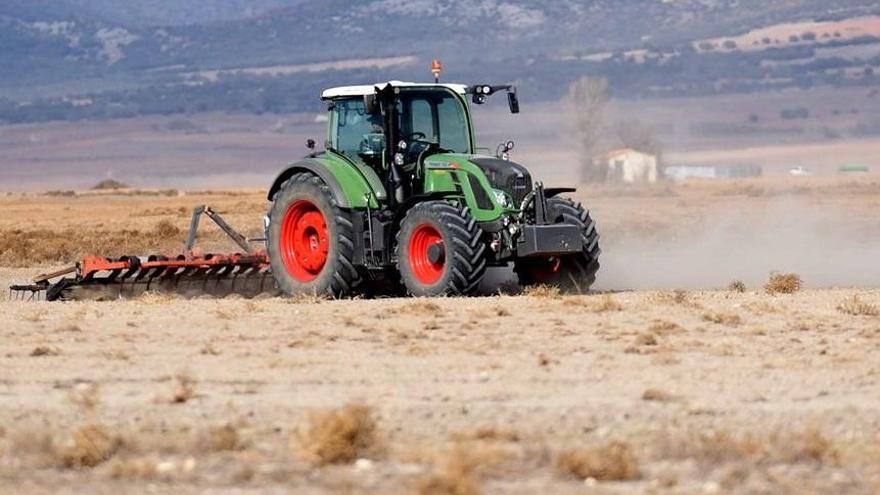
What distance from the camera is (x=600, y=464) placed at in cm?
1127

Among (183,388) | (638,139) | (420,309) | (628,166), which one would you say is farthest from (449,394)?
(638,139)

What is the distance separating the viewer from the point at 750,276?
2784cm

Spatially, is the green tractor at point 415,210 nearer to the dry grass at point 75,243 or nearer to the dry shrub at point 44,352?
the dry shrub at point 44,352

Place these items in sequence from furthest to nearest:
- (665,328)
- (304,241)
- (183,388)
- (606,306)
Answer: (304,241) < (606,306) < (665,328) < (183,388)

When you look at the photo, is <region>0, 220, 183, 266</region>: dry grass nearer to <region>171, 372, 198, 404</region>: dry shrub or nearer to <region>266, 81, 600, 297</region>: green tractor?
<region>266, 81, 600, 297</region>: green tractor

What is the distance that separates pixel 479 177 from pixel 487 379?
7275 mm

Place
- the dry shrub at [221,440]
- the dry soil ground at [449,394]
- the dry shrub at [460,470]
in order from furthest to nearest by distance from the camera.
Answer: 1. the dry shrub at [221,440]
2. the dry soil ground at [449,394]
3. the dry shrub at [460,470]

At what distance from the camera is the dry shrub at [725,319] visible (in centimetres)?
1836

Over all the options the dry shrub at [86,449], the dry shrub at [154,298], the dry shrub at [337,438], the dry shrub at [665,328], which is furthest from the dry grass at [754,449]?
the dry shrub at [154,298]

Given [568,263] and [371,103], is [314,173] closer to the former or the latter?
[371,103]

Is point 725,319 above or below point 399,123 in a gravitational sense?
below

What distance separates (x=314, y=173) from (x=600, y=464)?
458 inches

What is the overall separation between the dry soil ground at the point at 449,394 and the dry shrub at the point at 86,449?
0.02 metres

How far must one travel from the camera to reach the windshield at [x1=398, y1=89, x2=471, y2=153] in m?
22.2
